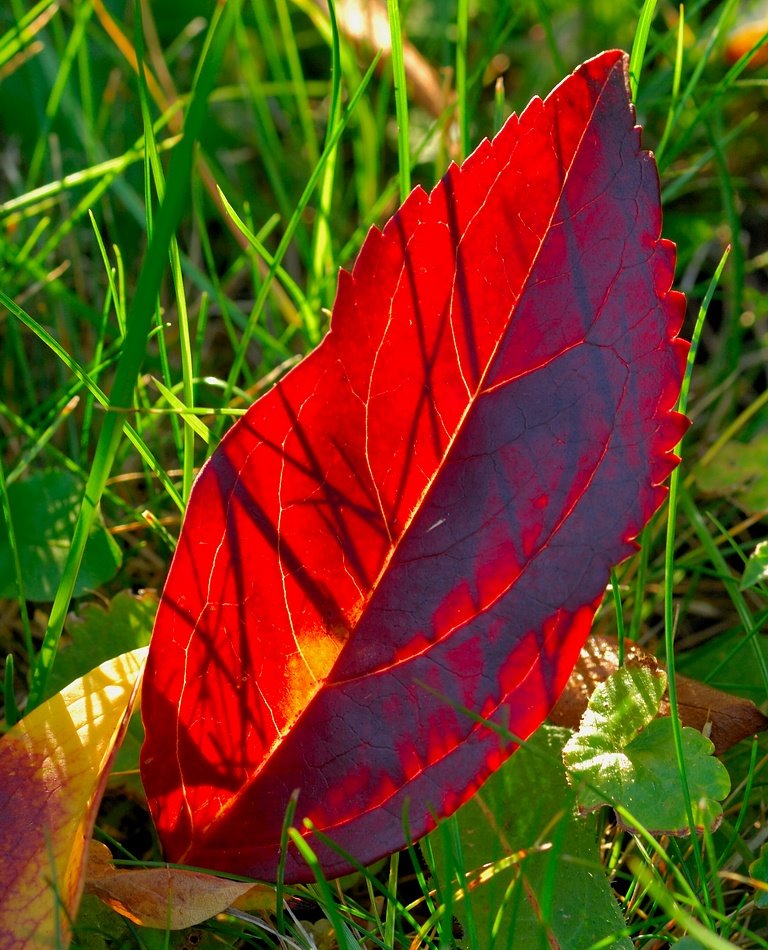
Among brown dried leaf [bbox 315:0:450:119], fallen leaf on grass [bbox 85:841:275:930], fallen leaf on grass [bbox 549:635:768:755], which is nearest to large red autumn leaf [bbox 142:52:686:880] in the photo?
fallen leaf on grass [bbox 85:841:275:930]

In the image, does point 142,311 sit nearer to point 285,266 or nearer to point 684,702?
point 684,702

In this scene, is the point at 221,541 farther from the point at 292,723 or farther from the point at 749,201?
the point at 749,201

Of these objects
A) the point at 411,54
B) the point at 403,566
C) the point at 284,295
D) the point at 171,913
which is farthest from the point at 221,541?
the point at 411,54

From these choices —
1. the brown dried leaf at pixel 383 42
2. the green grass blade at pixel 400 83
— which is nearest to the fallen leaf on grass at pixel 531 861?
the green grass blade at pixel 400 83

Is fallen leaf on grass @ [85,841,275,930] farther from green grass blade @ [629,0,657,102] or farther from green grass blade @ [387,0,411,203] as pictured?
green grass blade @ [629,0,657,102]

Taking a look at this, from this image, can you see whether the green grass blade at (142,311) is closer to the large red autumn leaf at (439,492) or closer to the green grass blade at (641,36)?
the large red autumn leaf at (439,492)

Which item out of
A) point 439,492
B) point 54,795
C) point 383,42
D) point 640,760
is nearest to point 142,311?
point 439,492
